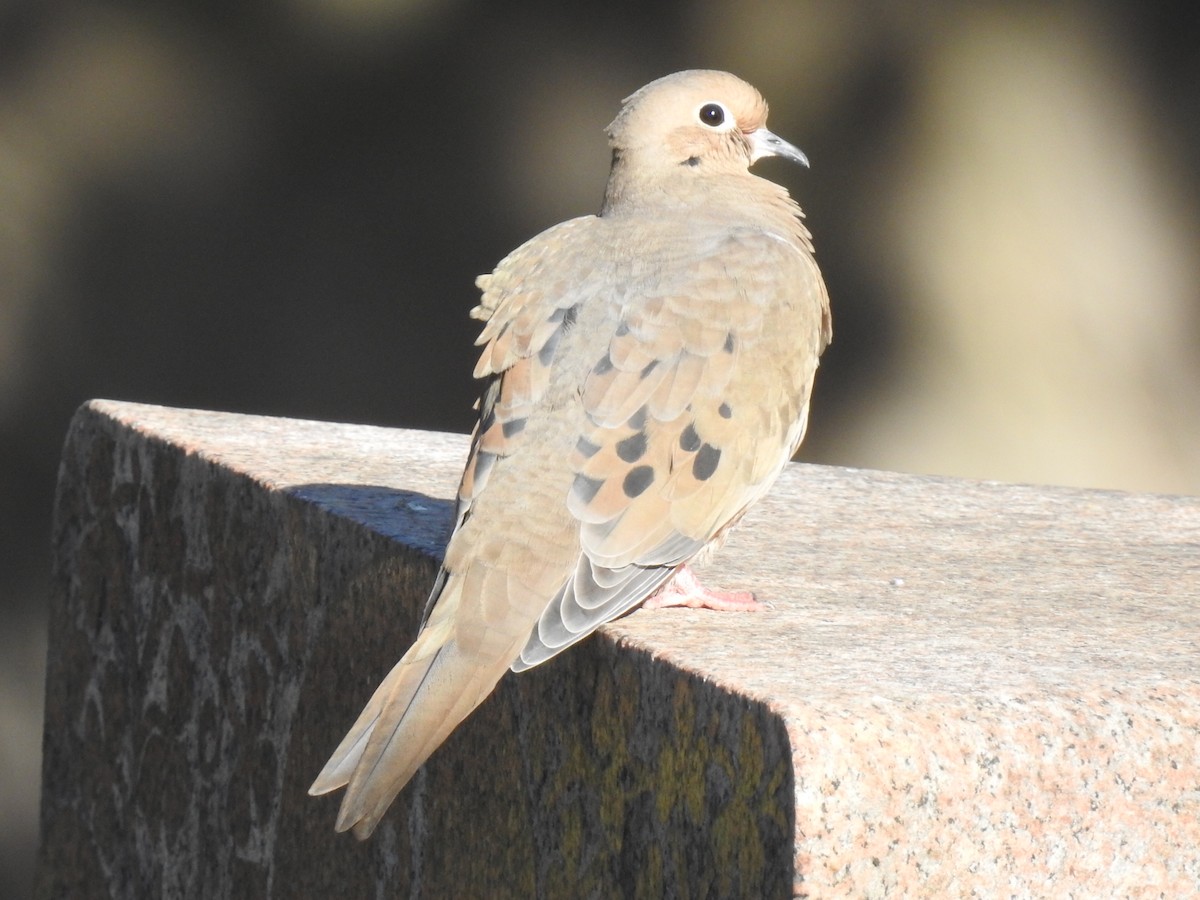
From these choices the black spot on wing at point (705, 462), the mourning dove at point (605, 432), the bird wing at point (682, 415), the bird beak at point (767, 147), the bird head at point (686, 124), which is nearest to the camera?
the mourning dove at point (605, 432)

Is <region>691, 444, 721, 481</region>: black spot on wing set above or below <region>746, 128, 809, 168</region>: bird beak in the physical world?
below

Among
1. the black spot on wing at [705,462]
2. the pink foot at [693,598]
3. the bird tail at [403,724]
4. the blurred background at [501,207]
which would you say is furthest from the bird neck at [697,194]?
the blurred background at [501,207]

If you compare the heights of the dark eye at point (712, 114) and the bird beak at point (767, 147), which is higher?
the dark eye at point (712, 114)

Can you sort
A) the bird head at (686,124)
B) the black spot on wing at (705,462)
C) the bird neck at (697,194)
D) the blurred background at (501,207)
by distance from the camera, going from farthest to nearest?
1. the blurred background at (501,207)
2. the bird head at (686,124)
3. the bird neck at (697,194)
4. the black spot on wing at (705,462)

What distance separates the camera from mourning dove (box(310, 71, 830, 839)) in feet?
7.39

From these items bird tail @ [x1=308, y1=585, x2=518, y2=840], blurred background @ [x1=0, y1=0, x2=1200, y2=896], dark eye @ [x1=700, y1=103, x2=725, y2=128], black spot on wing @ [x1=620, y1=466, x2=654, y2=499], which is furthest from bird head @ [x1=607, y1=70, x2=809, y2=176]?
blurred background @ [x1=0, y1=0, x2=1200, y2=896]

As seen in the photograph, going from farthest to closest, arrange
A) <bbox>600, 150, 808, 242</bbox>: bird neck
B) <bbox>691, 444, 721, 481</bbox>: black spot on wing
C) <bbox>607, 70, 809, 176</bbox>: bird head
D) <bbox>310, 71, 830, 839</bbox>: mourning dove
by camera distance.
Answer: <bbox>607, 70, 809, 176</bbox>: bird head < <bbox>600, 150, 808, 242</bbox>: bird neck < <bbox>691, 444, 721, 481</bbox>: black spot on wing < <bbox>310, 71, 830, 839</bbox>: mourning dove

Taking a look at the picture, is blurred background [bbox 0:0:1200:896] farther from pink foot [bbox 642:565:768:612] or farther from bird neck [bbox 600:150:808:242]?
pink foot [bbox 642:565:768:612]

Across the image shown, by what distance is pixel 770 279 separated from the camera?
279 centimetres

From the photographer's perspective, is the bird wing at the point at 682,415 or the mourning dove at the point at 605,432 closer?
the mourning dove at the point at 605,432

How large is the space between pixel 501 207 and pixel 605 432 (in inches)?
145

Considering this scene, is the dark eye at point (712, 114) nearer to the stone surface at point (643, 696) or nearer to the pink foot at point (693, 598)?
the stone surface at point (643, 696)

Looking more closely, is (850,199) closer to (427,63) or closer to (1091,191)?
(1091,191)

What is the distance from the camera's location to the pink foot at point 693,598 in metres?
2.61
